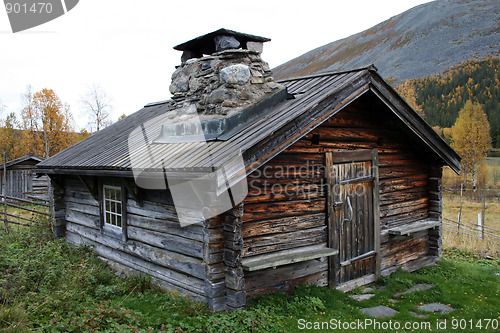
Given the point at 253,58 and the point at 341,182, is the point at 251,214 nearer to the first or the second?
the point at 341,182

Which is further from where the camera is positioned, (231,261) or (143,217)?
(143,217)

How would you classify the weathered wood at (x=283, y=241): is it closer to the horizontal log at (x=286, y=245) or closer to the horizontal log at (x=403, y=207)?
the horizontal log at (x=286, y=245)

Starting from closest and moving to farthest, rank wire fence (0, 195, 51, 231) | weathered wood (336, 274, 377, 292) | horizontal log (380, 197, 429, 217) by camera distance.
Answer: weathered wood (336, 274, 377, 292)
horizontal log (380, 197, 429, 217)
wire fence (0, 195, 51, 231)

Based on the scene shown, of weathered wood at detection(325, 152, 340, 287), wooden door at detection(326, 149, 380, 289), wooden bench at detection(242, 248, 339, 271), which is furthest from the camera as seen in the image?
wooden door at detection(326, 149, 380, 289)

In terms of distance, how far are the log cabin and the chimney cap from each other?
0.03 m

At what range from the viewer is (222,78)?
6.83m

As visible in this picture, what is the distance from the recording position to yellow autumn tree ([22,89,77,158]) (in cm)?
3538

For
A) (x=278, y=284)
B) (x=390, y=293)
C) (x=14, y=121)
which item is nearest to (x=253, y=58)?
(x=278, y=284)

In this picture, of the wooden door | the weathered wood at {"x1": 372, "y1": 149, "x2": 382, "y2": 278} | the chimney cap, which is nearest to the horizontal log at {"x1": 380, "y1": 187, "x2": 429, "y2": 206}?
the weathered wood at {"x1": 372, "y1": 149, "x2": 382, "y2": 278}

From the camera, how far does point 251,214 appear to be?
6055 mm

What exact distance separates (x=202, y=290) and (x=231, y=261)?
805 millimetres

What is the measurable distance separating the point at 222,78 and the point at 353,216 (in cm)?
383

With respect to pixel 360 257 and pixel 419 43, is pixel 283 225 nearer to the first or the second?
pixel 360 257

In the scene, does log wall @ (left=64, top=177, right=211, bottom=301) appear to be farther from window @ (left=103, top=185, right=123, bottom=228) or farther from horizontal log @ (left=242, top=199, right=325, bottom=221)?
horizontal log @ (left=242, top=199, right=325, bottom=221)
